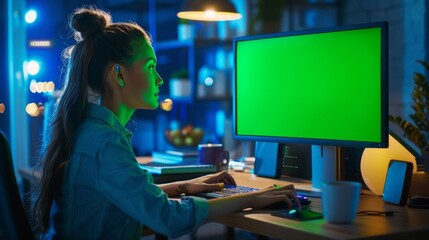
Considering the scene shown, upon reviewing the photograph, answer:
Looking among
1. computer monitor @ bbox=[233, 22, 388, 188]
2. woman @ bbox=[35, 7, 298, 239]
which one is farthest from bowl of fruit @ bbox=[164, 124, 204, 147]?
woman @ bbox=[35, 7, 298, 239]

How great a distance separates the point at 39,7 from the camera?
139 inches

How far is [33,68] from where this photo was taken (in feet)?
11.2

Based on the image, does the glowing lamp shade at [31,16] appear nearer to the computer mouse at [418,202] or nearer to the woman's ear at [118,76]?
the woman's ear at [118,76]

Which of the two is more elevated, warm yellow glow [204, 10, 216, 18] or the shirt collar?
warm yellow glow [204, 10, 216, 18]

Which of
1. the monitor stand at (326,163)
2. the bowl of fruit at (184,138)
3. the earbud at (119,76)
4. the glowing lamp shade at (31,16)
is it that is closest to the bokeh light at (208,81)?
the bowl of fruit at (184,138)

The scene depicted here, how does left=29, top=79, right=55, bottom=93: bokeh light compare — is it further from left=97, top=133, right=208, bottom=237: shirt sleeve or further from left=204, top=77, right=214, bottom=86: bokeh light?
left=97, top=133, right=208, bottom=237: shirt sleeve

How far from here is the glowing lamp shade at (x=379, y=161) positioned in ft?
6.04

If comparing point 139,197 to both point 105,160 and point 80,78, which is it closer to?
point 105,160

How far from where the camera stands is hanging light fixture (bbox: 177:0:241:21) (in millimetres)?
2992

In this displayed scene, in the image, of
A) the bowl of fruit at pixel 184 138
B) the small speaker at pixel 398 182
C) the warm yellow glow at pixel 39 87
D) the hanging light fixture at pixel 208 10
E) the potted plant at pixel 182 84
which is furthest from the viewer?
the potted plant at pixel 182 84

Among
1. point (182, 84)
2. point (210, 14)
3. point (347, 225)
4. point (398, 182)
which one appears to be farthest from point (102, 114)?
point (182, 84)

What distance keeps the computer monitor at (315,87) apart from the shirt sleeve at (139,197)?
0.55 metres

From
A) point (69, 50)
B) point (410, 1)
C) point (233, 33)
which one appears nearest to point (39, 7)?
point (233, 33)

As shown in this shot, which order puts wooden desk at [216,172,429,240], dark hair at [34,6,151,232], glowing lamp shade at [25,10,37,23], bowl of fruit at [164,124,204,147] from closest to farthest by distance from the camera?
wooden desk at [216,172,429,240], dark hair at [34,6,151,232], glowing lamp shade at [25,10,37,23], bowl of fruit at [164,124,204,147]
